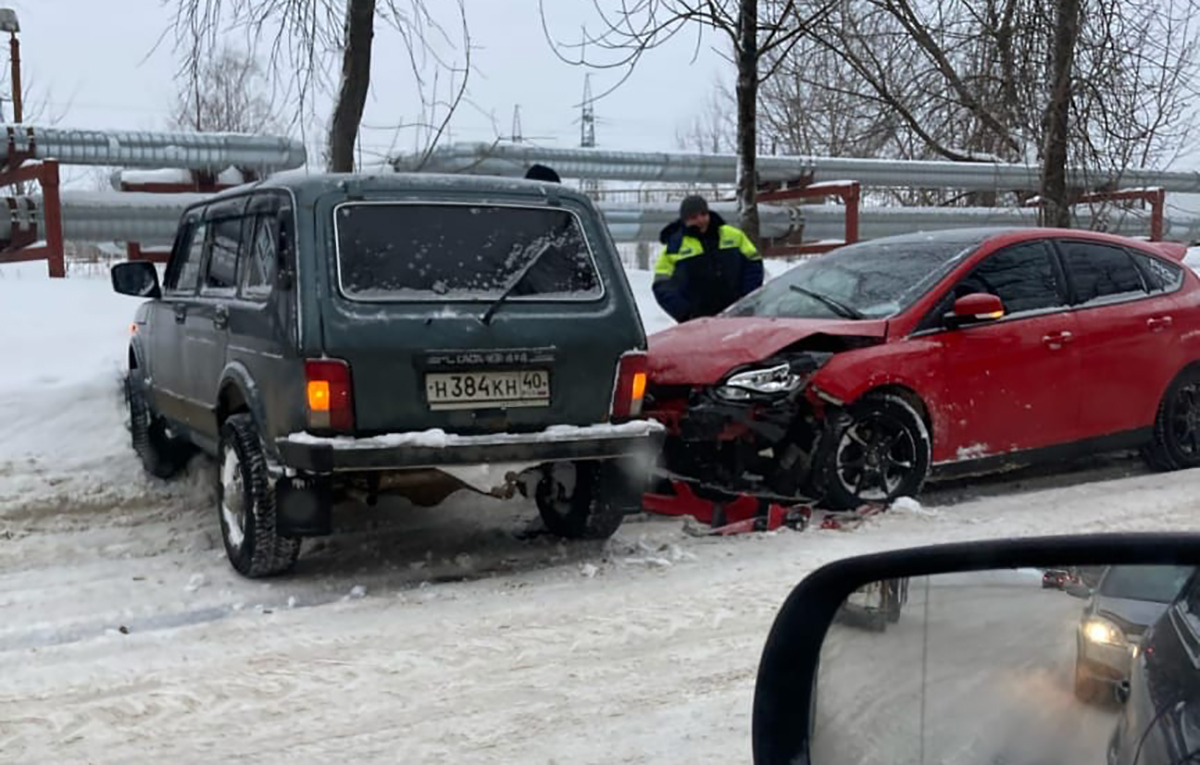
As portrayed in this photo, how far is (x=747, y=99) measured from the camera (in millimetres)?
10125

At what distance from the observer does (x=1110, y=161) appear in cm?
1273

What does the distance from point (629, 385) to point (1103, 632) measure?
381cm

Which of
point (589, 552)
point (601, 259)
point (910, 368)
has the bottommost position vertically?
point (589, 552)

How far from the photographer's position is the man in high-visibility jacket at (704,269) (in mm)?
8352

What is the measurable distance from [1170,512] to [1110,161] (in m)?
7.79

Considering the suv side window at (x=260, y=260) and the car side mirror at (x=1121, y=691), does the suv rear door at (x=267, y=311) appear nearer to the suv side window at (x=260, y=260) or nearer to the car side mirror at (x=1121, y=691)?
the suv side window at (x=260, y=260)

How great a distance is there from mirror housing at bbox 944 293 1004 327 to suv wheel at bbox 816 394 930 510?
2.08ft

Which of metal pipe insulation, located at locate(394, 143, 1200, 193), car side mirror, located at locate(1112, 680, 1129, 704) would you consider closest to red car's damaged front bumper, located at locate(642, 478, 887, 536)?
car side mirror, located at locate(1112, 680, 1129, 704)

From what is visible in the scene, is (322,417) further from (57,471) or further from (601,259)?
(57,471)

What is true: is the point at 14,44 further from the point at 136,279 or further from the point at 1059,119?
the point at 1059,119

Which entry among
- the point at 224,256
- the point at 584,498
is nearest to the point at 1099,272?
the point at 584,498

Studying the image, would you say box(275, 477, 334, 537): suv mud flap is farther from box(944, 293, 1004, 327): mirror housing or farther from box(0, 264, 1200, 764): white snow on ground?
box(944, 293, 1004, 327): mirror housing

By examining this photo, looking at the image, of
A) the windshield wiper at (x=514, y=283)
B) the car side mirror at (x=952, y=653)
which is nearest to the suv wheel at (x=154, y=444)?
the windshield wiper at (x=514, y=283)

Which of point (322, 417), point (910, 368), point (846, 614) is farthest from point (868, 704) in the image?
point (910, 368)
